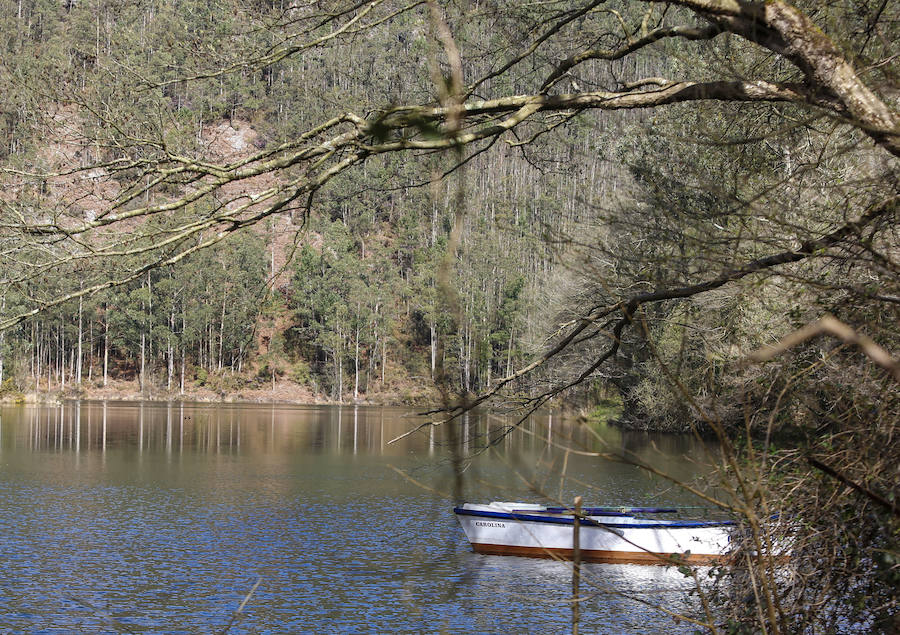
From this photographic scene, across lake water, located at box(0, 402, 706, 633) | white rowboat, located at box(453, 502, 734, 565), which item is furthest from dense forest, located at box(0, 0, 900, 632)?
white rowboat, located at box(453, 502, 734, 565)

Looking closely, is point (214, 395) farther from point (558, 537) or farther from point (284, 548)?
point (558, 537)

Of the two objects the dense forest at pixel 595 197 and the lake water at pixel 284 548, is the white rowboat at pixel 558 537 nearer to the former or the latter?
the lake water at pixel 284 548

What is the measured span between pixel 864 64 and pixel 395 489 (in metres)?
18.9

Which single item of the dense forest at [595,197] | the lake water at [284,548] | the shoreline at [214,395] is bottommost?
the lake water at [284,548]

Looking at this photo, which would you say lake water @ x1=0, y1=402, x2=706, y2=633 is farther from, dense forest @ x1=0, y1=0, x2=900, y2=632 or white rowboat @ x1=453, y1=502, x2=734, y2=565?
dense forest @ x1=0, y1=0, x2=900, y2=632

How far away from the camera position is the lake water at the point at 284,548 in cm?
1110

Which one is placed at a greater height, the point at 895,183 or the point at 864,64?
the point at 864,64

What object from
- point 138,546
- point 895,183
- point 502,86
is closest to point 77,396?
Result: point 138,546

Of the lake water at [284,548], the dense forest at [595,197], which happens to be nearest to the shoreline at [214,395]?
the lake water at [284,548]

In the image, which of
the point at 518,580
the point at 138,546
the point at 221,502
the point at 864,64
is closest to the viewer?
the point at 864,64

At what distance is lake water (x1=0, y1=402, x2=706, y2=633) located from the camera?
11.1 metres

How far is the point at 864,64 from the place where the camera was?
12.2 ft

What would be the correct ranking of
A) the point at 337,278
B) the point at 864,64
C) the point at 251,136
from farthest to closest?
the point at 251,136 → the point at 337,278 → the point at 864,64

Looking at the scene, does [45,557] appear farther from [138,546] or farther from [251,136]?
[251,136]
